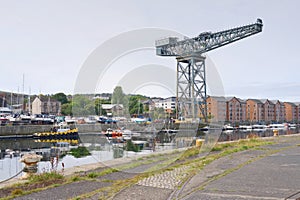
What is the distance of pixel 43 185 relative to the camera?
7480mm

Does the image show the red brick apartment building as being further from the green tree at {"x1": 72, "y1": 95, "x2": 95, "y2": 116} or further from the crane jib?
the green tree at {"x1": 72, "y1": 95, "x2": 95, "y2": 116}

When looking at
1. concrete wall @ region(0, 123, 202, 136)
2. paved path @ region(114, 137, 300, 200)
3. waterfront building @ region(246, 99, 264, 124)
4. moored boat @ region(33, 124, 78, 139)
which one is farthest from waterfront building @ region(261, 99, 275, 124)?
paved path @ region(114, 137, 300, 200)

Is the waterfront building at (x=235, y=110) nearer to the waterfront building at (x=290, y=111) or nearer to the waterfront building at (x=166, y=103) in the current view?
the waterfront building at (x=290, y=111)

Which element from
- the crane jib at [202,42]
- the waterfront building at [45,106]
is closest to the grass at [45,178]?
the crane jib at [202,42]

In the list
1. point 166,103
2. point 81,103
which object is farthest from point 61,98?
point 81,103

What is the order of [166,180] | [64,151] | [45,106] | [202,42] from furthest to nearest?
1. [45,106]
2. [202,42]
3. [64,151]
4. [166,180]

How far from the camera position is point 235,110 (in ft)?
313

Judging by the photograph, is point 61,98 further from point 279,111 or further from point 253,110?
point 279,111

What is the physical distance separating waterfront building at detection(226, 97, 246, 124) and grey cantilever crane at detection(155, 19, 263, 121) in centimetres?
4208

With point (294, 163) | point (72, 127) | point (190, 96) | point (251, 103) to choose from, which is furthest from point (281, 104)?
point (294, 163)

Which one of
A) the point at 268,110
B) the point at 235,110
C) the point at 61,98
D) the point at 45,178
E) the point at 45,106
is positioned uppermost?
the point at 61,98

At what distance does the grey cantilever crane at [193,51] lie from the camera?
4531 cm

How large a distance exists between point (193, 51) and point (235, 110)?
174ft

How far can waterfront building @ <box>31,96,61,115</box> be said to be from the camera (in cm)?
8994
